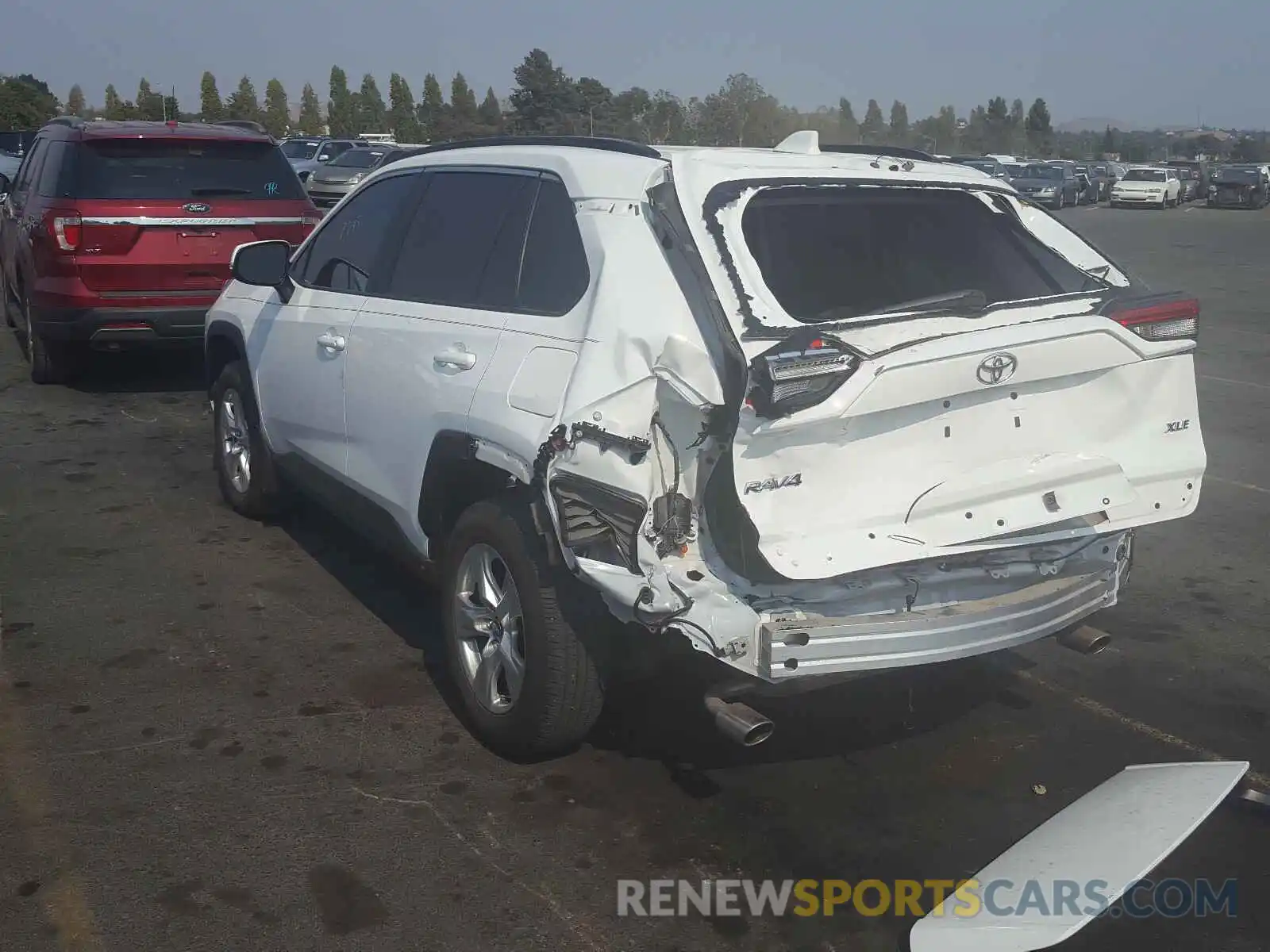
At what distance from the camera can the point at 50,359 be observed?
9867 mm

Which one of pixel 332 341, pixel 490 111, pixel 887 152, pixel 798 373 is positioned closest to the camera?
pixel 798 373

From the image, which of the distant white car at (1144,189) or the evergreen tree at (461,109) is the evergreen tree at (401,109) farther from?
the distant white car at (1144,189)

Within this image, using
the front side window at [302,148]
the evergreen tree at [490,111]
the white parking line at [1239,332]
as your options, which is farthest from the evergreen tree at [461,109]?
the white parking line at [1239,332]

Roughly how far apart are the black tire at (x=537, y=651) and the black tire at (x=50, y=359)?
22.7ft

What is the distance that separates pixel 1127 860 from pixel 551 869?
1.50 meters

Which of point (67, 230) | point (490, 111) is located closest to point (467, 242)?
point (67, 230)

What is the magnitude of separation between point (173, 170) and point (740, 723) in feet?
23.7

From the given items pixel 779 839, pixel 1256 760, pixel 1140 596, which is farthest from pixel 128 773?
pixel 1140 596

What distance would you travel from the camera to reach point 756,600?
11.2 ft

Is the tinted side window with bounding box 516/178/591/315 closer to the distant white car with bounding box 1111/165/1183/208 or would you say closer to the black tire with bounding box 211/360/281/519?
the black tire with bounding box 211/360/281/519

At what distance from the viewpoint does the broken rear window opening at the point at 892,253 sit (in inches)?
149

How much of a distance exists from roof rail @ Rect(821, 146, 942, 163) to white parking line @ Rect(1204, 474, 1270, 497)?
388 centimetres

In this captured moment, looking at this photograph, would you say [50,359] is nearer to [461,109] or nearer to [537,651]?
[537,651]

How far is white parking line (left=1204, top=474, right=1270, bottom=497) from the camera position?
743 centimetres
